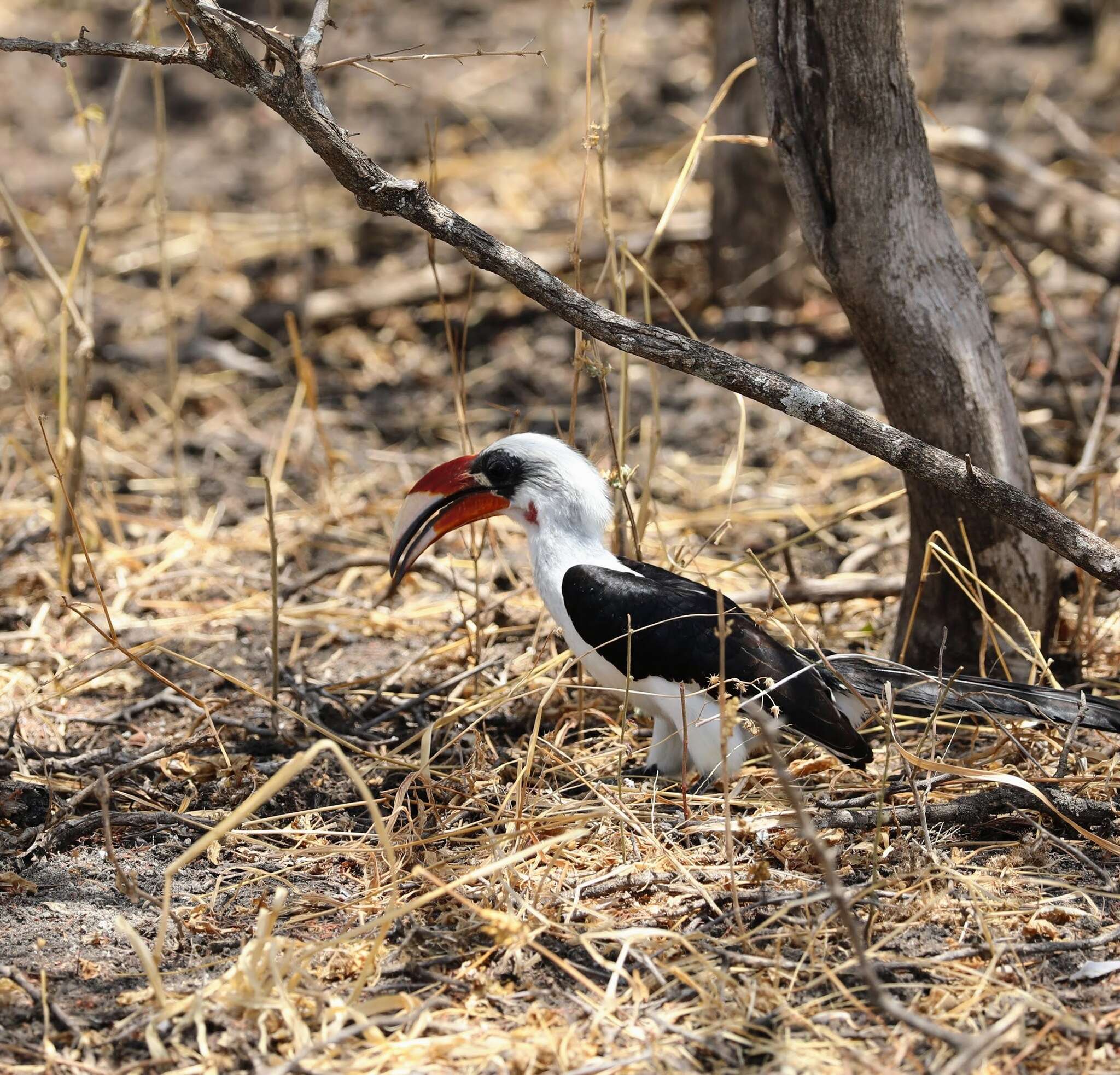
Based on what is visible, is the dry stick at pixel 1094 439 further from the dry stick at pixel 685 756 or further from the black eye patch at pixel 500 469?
the black eye patch at pixel 500 469

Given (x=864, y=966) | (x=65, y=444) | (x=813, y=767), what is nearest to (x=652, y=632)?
(x=813, y=767)

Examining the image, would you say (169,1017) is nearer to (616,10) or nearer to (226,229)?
(226,229)

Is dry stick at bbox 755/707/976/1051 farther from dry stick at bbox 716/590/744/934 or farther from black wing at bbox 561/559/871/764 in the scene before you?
black wing at bbox 561/559/871/764

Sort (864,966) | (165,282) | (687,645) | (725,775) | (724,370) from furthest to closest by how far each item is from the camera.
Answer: (165,282) → (687,645) → (724,370) → (725,775) → (864,966)

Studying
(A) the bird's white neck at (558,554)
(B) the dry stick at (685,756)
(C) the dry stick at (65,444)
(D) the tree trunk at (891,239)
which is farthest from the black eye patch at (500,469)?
(C) the dry stick at (65,444)

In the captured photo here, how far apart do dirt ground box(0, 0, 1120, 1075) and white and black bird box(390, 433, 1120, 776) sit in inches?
4.8

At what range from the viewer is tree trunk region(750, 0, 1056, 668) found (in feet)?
8.55

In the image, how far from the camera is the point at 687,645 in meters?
2.72

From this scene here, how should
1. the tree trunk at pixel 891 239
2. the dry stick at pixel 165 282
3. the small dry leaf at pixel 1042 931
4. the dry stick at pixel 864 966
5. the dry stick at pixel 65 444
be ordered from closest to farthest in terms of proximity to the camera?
1. the dry stick at pixel 864 966
2. the small dry leaf at pixel 1042 931
3. the tree trunk at pixel 891 239
4. the dry stick at pixel 65 444
5. the dry stick at pixel 165 282

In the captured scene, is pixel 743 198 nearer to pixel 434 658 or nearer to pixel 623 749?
pixel 434 658

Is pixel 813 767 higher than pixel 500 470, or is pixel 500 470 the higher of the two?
pixel 500 470

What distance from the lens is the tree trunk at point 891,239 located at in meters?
2.61

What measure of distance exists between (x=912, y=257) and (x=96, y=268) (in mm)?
4302

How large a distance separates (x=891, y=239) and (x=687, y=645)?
3.19 feet
